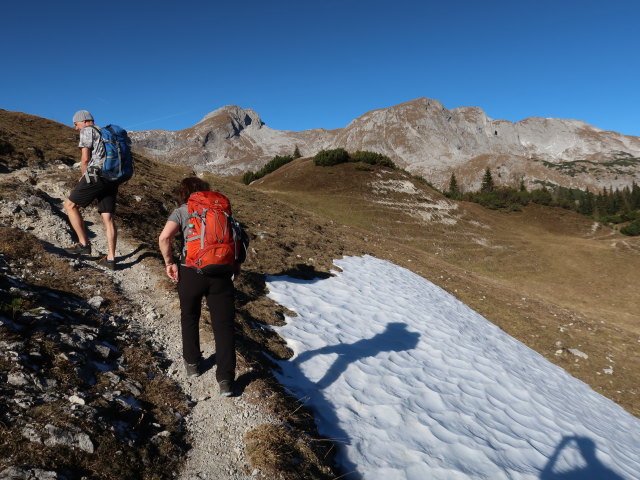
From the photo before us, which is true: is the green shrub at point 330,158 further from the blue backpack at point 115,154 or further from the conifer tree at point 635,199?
the conifer tree at point 635,199

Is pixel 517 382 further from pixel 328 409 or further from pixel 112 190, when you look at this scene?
pixel 112 190

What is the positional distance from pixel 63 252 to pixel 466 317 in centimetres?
1430

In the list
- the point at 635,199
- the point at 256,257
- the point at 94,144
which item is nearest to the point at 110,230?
the point at 94,144

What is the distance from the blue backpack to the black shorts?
0.23m

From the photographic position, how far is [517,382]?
377 inches

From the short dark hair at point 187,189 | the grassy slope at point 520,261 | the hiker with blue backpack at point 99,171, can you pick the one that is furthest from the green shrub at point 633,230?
the hiker with blue backpack at point 99,171

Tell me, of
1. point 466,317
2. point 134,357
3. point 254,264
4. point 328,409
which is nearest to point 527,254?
point 466,317

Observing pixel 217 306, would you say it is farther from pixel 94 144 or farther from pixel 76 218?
pixel 76 218

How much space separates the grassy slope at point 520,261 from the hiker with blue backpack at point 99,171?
15.7 meters

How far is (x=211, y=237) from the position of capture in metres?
4.49

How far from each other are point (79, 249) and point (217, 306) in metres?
5.18

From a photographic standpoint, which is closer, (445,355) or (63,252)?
(63,252)

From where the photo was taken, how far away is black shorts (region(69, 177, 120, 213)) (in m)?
7.19

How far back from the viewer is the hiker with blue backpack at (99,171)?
→ 692 cm
